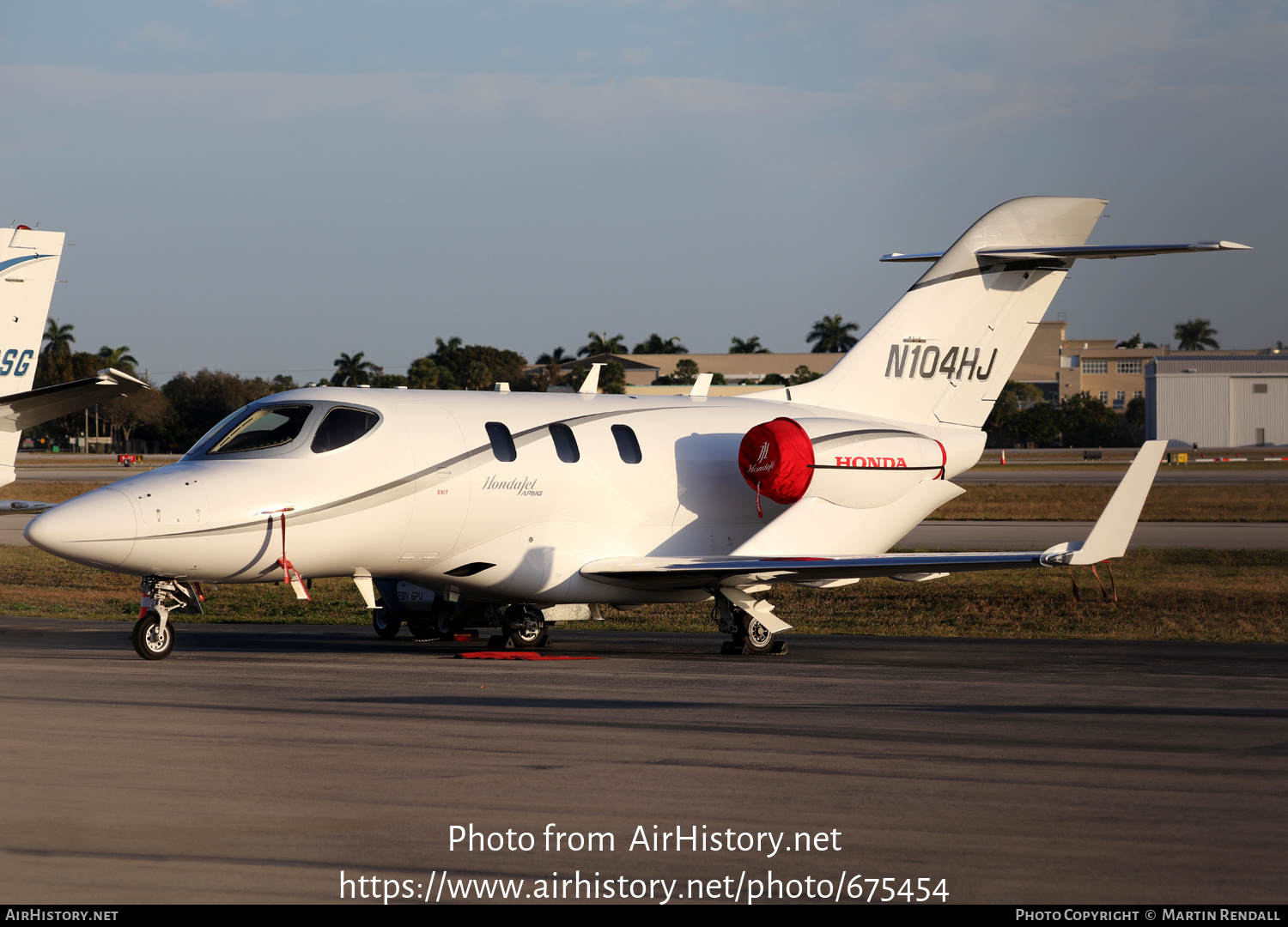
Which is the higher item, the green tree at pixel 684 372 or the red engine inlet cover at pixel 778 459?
the green tree at pixel 684 372

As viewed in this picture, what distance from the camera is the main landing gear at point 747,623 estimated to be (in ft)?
52.4

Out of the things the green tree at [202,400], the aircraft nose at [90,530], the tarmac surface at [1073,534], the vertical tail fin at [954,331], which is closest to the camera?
the aircraft nose at [90,530]

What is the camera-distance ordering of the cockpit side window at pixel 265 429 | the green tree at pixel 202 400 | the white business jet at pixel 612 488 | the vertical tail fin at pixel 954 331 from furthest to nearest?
the green tree at pixel 202 400, the vertical tail fin at pixel 954 331, the cockpit side window at pixel 265 429, the white business jet at pixel 612 488

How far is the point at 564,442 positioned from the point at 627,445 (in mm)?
914

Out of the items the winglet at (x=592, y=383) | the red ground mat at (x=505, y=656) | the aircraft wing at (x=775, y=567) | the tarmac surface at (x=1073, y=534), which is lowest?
the tarmac surface at (x=1073, y=534)

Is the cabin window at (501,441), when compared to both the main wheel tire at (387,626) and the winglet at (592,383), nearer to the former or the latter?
the winglet at (592,383)

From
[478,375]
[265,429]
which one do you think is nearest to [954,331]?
[265,429]

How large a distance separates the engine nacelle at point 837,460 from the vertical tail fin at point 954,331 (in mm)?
797

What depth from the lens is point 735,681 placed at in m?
13.1

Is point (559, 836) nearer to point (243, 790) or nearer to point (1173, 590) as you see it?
point (243, 790)

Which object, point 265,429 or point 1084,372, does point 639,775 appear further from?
point 1084,372

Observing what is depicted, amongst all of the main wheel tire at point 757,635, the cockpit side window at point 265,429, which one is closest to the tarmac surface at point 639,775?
the main wheel tire at point 757,635

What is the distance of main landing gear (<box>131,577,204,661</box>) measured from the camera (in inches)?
550

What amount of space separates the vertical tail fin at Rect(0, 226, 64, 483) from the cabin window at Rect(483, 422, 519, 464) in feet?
22.2
